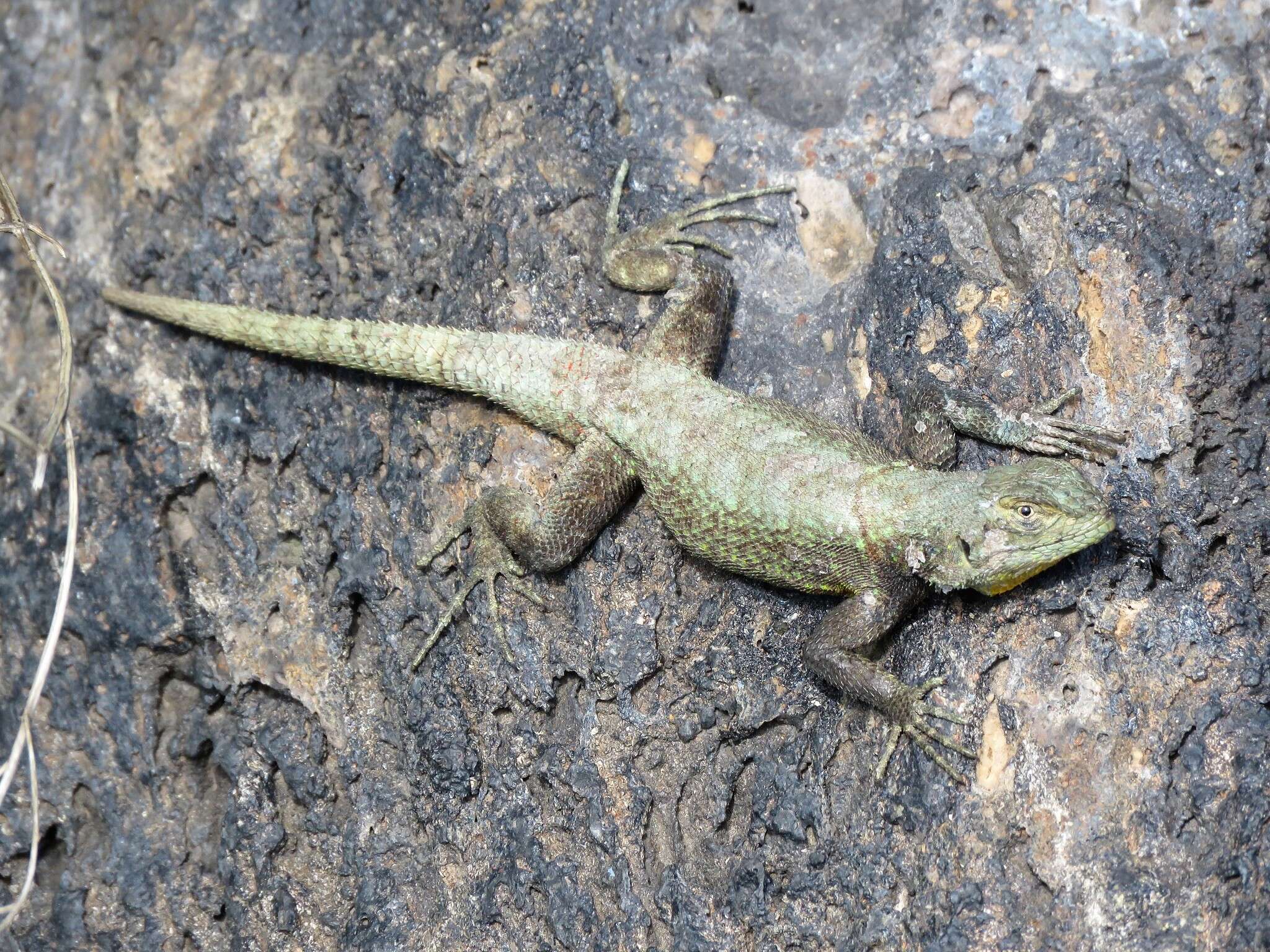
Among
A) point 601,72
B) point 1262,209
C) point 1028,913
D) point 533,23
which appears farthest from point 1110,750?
point 533,23

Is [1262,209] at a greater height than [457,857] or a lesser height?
greater

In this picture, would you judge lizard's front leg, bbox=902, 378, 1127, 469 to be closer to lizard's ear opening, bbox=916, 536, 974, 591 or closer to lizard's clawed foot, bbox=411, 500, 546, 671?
lizard's ear opening, bbox=916, 536, 974, 591

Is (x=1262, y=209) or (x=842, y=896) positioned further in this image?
(x=1262, y=209)

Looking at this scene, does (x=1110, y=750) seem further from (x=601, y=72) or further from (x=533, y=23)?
(x=533, y=23)

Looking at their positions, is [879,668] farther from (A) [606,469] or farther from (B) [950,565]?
(A) [606,469]

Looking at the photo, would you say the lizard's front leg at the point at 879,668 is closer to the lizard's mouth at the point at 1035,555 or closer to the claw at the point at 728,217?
the lizard's mouth at the point at 1035,555

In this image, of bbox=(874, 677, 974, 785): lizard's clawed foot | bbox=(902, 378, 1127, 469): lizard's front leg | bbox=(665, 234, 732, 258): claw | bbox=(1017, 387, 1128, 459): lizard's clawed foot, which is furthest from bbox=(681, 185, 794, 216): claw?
bbox=(874, 677, 974, 785): lizard's clawed foot
